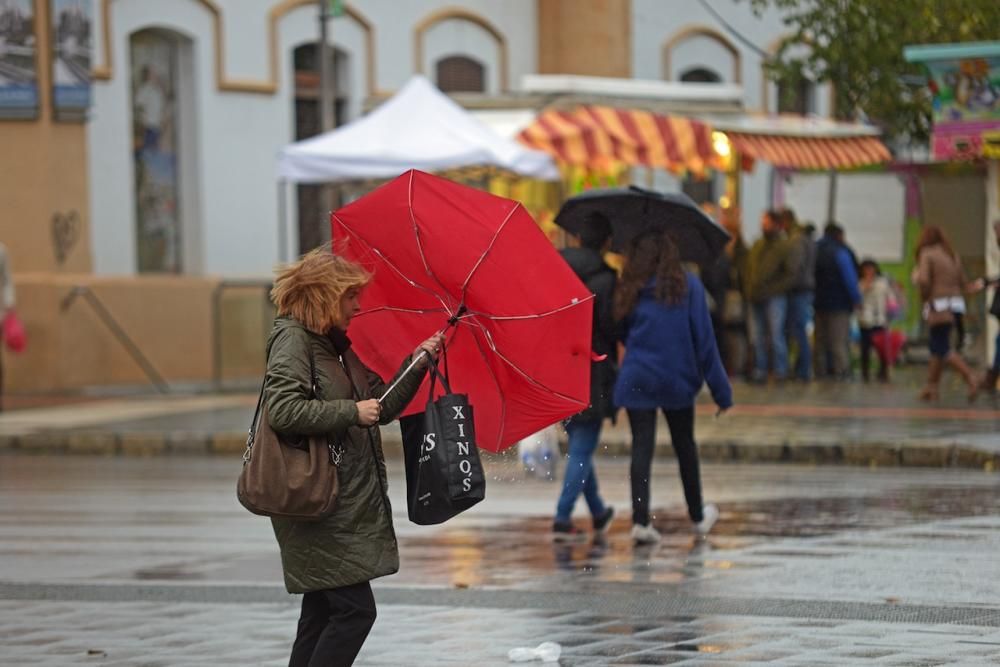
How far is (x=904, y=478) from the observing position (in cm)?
1486

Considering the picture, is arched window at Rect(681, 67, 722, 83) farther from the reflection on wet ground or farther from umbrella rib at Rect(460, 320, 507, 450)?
umbrella rib at Rect(460, 320, 507, 450)

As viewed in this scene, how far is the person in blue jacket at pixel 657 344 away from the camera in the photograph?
36.2 ft

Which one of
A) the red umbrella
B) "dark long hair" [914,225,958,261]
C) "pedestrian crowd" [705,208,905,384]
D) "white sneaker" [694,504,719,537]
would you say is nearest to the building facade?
"pedestrian crowd" [705,208,905,384]

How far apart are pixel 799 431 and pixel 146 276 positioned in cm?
1000

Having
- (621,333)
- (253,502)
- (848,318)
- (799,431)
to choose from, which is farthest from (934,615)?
(848,318)

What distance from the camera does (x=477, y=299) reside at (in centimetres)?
664

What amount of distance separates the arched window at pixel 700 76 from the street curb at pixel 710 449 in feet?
54.3

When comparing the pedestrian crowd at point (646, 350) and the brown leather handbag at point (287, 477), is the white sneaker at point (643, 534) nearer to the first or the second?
the pedestrian crowd at point (646, 350)

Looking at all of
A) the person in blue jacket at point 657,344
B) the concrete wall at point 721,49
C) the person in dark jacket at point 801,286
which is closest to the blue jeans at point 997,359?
the person in dark jacket at point 801,286

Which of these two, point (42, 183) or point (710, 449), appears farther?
point (42, 183)

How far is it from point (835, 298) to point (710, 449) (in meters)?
7.19

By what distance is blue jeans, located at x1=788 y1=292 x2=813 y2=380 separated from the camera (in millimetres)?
23125

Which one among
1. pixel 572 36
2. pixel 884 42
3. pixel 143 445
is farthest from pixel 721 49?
pixel 143 445

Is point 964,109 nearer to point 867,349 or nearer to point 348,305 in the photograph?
point 867,349
